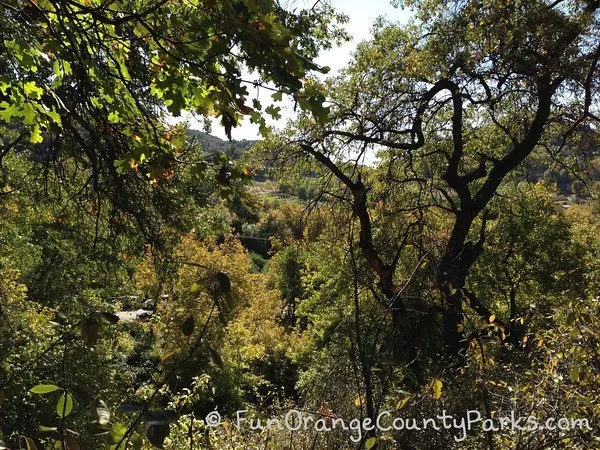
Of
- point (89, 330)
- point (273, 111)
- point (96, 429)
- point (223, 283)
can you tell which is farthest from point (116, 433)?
point (273, 111)

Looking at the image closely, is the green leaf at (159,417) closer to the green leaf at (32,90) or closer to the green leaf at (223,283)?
the green leaf at (223,283)

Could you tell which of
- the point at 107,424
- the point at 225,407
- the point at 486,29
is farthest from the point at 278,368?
the point at 107,424

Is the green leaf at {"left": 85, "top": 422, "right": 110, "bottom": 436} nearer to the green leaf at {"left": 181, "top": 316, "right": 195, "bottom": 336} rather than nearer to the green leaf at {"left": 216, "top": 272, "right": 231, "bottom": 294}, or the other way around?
the green leaf at {"left": 181, "top": 316, "right": 195, "bottom": 336}

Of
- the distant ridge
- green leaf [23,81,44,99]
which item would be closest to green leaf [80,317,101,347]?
the distant ridge

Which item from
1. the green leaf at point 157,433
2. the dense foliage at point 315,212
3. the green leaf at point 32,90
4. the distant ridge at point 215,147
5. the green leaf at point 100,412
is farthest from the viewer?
the green leaf at point 32,90

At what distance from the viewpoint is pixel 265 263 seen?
4375 centimetres

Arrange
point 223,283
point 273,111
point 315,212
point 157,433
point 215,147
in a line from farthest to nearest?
1. point 315,212
2. point 215,147
3. point 273,111
4. point 223,283
5. point 157,433

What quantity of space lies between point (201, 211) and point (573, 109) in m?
5.85

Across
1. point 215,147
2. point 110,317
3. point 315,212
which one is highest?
point 215,147

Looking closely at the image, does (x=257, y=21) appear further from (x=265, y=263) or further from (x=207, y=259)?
(x=265, y=263)

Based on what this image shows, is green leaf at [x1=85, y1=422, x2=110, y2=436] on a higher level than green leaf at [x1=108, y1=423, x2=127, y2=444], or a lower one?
higher

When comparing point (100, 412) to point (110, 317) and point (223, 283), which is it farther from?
A: point (223, 283)

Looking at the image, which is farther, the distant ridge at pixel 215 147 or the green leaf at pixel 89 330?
the distant ridge at pixel 215 147

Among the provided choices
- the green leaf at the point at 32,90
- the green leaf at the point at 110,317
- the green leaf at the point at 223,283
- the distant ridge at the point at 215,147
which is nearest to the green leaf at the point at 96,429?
the green leaf at the point at 110,317
